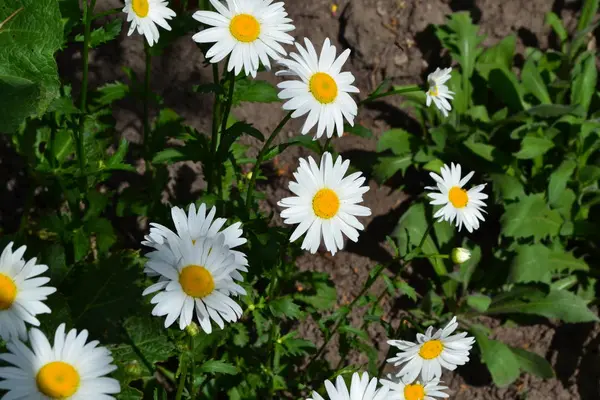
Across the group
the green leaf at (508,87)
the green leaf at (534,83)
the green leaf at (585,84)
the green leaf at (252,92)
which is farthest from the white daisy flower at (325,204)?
the green leaf at (585,84)

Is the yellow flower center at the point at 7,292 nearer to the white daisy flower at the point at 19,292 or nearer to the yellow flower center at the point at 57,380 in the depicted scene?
the white daisy flower at the point at 19,292

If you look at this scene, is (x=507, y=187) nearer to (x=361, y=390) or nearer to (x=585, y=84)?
(x=585, y=84)

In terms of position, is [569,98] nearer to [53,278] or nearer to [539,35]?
[539,35]

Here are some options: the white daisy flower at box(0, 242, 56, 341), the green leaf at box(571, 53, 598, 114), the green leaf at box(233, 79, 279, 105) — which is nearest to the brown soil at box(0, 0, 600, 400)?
the green leaf at box(571, 53, 598, 114)

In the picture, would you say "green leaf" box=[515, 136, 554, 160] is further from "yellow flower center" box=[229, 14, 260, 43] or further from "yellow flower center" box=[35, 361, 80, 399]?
"yellow flower center" box=[35, 361, 80, 399]

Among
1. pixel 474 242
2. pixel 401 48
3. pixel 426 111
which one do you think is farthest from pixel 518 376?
pixel 401 48

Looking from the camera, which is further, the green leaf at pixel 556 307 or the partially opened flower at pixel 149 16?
the green leaf at pixel 556 307

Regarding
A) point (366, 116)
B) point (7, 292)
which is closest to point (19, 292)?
point (7, 292)
